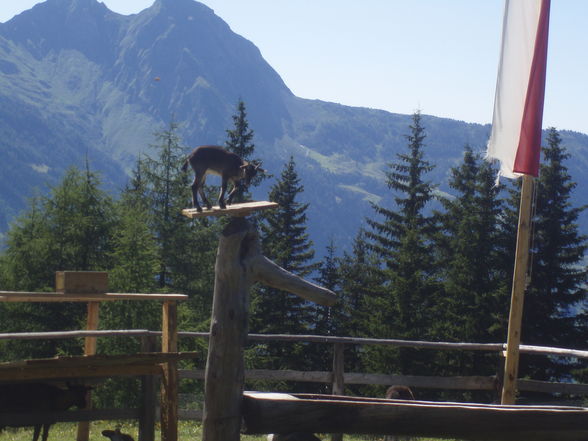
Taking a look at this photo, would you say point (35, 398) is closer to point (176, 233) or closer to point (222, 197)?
point (222, 197)

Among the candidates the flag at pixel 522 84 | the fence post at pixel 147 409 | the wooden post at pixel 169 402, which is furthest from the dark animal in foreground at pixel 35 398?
the flag at pixel 522 84

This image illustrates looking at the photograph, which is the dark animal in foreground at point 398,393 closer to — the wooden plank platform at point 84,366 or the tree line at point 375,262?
the wooden plank platform at point 84,366

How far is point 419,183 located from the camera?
134 feet

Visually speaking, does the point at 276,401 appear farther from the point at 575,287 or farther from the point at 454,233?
the point at 454,233

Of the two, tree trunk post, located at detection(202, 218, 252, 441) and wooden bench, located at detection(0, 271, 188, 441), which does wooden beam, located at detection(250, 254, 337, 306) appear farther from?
wooden bench, located at detection(0, 271, 188, 441)

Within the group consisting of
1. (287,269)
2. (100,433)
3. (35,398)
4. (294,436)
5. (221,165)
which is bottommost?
(100,433)

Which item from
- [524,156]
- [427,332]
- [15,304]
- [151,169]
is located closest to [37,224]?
[15,304]

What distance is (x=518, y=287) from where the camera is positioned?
6688mm

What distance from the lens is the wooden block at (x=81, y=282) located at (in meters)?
7.04

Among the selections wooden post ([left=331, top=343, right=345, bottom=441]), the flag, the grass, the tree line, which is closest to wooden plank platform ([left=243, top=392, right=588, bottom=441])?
the flag

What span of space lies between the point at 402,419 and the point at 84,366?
9.07ft

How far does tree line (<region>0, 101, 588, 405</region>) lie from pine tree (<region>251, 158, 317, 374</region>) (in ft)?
0.28

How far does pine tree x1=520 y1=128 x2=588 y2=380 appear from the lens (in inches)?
1277

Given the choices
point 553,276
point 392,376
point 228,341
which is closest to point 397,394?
point 392,376
